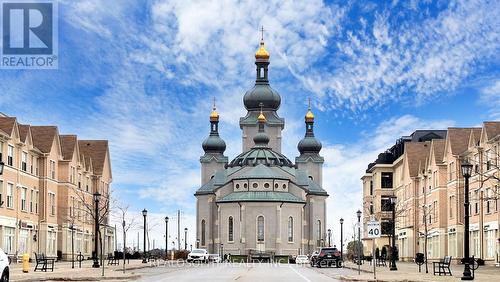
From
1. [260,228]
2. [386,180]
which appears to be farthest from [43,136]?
[260,228]

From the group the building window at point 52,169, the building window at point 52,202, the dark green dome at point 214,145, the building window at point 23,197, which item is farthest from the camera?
the dark green dome at point 214,145

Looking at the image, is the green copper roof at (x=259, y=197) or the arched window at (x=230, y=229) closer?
the green copper roof at (x=259, y=197)

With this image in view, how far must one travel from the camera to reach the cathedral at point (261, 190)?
135125 millimetres

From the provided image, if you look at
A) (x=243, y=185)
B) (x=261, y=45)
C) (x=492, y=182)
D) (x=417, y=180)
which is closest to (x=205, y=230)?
(x=243, y=185)

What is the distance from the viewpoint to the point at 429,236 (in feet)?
302

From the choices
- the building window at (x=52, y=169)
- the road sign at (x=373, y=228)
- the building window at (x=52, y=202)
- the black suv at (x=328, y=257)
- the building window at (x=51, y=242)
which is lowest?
the black suv at (x=328, y=257)

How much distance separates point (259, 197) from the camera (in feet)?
444

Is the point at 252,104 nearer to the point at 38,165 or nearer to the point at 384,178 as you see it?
the point at 384,178

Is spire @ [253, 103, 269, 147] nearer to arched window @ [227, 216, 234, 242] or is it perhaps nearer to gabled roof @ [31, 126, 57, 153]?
arched window @ [227, 216, 234, 242]

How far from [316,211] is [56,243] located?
235 feet

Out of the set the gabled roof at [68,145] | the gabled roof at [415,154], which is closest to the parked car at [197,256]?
the gabled roof at [68,145]

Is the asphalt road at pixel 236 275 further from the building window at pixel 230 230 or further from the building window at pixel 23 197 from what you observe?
the building window at pixel 230 230

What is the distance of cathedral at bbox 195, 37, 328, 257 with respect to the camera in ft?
443

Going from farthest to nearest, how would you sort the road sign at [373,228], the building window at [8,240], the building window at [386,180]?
the building window at [386,180], the building window at [8,240], the road sign at [373,228]
